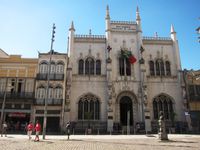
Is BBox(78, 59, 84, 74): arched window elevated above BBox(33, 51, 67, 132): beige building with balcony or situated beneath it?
elevated above

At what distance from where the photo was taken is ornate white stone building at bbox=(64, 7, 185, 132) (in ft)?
101

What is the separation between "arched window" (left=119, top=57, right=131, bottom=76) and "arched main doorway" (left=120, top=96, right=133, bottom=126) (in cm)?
430

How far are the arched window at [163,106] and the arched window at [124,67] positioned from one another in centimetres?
676

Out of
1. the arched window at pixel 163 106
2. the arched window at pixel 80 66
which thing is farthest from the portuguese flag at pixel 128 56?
the arched window at pixel 163 106

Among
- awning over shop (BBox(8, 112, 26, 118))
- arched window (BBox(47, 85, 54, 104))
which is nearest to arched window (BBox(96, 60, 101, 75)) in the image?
arched window (BBox(47, 85, 54, 104))

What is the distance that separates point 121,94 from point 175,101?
948 cm

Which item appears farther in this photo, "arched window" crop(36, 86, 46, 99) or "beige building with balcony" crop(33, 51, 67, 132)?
"arched window" crop(36, 86, 46, 99)

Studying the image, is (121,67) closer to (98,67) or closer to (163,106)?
(98,67)

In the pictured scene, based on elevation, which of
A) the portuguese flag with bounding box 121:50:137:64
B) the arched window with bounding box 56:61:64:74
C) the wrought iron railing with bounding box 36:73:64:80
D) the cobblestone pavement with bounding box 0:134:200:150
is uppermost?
the portuguese flag with bounding box 121:50:137:64

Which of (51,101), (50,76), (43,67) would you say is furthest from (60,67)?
(51,101)

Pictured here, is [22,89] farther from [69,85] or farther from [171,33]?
[171,33]

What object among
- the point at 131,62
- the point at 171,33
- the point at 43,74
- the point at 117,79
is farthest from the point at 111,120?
the point at 171,33

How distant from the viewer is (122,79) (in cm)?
3266

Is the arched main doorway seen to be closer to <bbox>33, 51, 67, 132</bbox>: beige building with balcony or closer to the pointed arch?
the pointed arch
